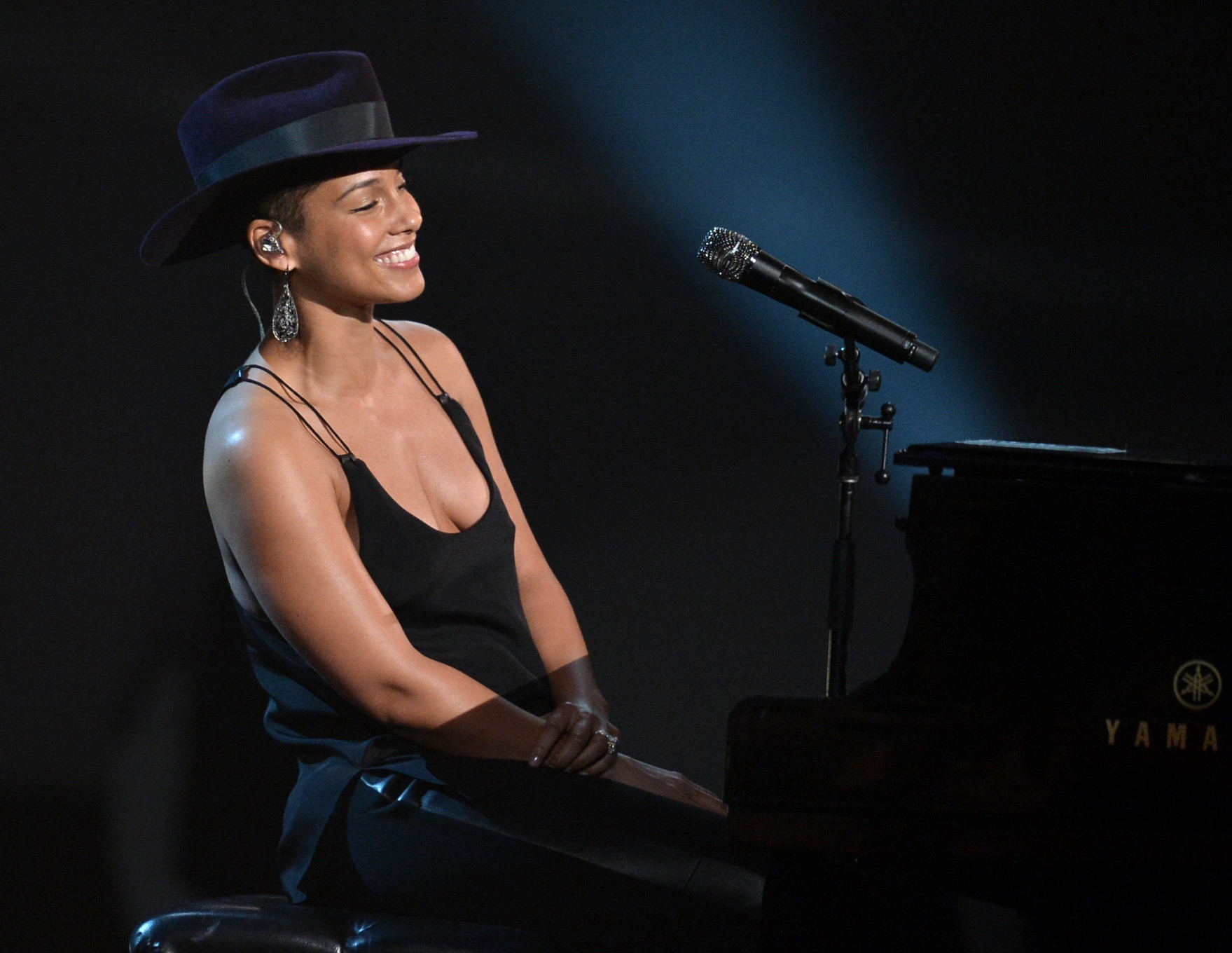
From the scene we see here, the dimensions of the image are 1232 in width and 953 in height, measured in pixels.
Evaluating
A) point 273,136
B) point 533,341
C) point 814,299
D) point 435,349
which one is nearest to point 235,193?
point 273,136

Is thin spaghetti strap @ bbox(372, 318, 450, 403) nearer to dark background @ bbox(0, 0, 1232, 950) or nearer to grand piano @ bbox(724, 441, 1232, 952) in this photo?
dark background @ bbox(0, 0, 1232, 950)

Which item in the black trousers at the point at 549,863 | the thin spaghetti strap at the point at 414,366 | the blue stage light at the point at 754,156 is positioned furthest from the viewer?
the blue stage light at the point at 754,156

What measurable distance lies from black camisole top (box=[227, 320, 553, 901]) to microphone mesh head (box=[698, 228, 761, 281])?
2.16 feet

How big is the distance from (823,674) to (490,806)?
1.09m

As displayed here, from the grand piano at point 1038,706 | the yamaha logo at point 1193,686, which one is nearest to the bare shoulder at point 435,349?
the grand piano at point 1038,706

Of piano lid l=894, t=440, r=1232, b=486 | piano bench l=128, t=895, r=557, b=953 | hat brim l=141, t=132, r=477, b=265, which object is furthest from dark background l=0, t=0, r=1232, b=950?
piano lid l=894, t=440, r=1232, b=486

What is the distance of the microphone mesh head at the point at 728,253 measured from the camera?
5.40 feet

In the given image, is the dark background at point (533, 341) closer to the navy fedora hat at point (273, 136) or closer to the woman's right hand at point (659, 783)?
the navy fedora hat at point (273, 136)

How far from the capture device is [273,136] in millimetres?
1932

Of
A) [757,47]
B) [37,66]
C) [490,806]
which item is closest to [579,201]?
[757,47]

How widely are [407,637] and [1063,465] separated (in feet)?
3.54

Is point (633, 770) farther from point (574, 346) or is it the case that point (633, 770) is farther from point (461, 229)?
point (461, 229)

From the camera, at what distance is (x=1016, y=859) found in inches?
50.8

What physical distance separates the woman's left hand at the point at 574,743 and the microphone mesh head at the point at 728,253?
0.74 metres
